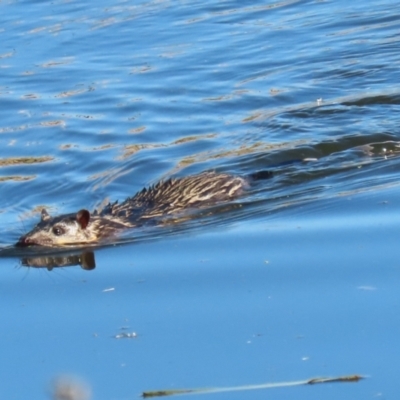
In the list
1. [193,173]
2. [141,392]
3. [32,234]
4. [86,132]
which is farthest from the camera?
[86,132]

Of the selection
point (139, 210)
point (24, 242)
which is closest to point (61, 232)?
point (24, 242)

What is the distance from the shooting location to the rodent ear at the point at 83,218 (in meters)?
8.85

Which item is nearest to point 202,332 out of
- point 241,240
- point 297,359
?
point 297,359

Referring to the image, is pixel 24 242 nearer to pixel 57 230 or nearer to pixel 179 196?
pixel 57 230

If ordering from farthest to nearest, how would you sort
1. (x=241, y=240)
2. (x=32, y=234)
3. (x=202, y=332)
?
(x=32, y=234), (x=241, y=240), (x=202, y=332)

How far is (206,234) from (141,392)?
311cm

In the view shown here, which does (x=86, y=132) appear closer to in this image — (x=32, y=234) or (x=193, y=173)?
(x=193, y=173)

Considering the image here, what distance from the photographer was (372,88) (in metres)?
12.9

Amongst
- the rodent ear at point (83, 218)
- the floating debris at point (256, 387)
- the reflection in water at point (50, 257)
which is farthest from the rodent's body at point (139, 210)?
the floating debris at point (256, 387)

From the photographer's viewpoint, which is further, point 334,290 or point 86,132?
point 86,132

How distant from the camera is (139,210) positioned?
31.7 ft

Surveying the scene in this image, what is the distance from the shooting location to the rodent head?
8.74 meters

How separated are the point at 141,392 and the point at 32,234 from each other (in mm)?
3534

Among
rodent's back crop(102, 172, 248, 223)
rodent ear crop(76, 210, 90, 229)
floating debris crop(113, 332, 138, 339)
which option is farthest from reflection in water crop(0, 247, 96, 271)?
Result: floating debris crop(113, 332, 138, 339)
